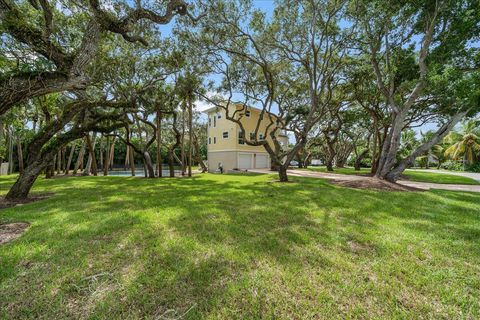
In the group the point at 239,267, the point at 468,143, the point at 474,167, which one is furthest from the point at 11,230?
the point at 474,167

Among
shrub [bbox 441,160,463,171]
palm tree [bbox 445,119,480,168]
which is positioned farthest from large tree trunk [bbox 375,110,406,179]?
shrub [bbox 441,160,463,171]

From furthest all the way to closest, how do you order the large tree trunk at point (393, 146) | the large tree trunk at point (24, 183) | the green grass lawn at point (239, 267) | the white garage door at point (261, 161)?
1. the white garage door at point (261, 161)
2. the large tree trunk at point (393, 146)
3. the large tree trunk at point (24, 183)
4. the green grass lawn at point (239, 267)

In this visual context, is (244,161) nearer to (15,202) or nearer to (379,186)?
(379,186)

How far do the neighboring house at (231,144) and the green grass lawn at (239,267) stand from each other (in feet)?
61.9

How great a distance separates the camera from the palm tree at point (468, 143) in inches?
982

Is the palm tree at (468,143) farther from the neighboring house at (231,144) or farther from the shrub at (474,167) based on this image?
the neighboring house at (231,144)

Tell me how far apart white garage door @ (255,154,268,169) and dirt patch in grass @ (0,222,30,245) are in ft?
76.0

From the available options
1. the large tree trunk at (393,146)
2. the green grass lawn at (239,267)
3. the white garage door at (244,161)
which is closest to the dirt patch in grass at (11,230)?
the green grass lawn at (239,267)

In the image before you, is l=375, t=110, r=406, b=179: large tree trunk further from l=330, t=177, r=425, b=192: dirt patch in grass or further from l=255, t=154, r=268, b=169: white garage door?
l=255, t=154, r=268, b=169: white garage door

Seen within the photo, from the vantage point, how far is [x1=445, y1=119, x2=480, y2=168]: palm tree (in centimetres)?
2495

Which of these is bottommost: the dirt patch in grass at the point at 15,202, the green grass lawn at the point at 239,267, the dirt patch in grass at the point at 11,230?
the green grass lawn at the point at 239,267

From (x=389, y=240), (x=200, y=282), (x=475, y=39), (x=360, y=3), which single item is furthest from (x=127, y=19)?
(x=475, y=39)

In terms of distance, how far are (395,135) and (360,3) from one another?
20.5 feet

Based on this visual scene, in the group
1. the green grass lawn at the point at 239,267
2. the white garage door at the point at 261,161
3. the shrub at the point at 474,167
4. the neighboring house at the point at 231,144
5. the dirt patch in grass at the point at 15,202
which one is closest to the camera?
the green grass lawn at the point at 239,267
